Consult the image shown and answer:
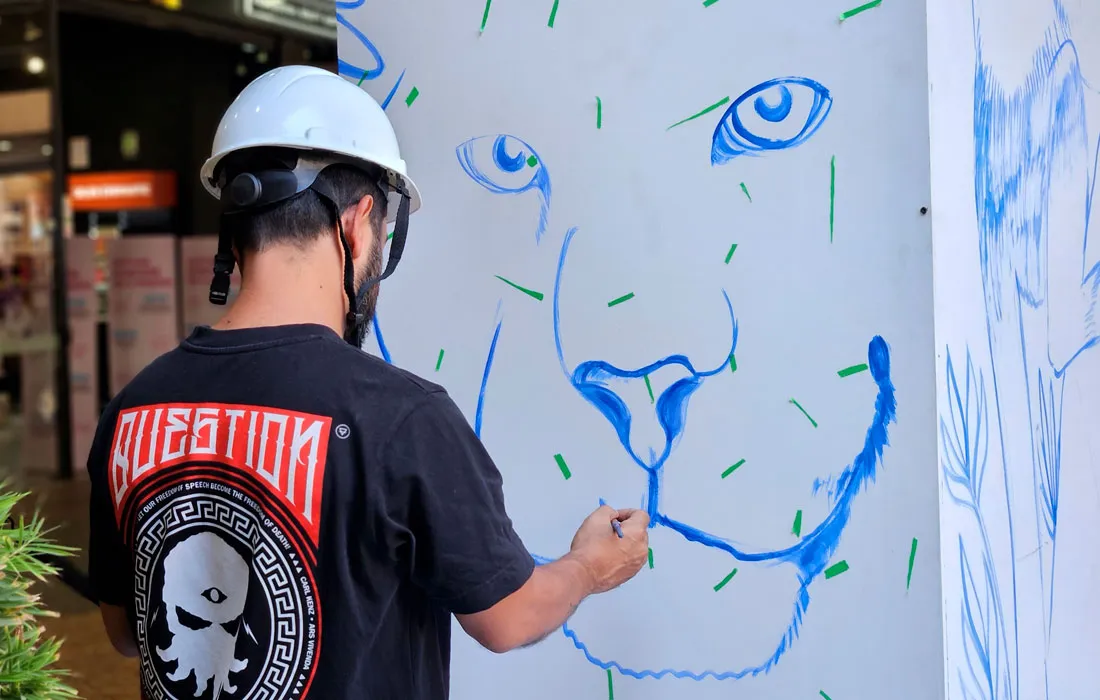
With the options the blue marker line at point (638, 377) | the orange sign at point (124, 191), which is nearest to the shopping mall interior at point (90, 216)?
the orange sign at point (124, 191)

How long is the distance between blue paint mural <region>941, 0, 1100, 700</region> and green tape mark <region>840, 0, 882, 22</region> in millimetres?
274

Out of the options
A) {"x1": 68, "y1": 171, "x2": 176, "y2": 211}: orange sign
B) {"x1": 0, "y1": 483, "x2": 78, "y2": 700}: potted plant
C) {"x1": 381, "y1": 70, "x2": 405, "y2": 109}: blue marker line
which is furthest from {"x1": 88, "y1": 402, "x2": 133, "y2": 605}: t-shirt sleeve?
{"x1": 68, "y1": 171, "x2": 176, "y2": 211}: orange sign

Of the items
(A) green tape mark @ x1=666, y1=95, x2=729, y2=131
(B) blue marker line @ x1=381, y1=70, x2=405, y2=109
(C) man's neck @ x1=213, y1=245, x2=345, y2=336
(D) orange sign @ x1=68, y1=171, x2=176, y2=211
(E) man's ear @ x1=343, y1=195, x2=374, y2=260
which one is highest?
(D) orange sign @ x1=68, y1=171, x2=176, y2=211

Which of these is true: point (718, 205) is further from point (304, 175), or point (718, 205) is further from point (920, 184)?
point (304, 175)

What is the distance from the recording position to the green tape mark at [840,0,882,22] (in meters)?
1.62

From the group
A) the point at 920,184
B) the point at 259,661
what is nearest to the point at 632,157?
the point at 920,184

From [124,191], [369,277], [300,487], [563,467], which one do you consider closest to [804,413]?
[563,467]

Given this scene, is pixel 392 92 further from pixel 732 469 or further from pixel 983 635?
pixel 983 635

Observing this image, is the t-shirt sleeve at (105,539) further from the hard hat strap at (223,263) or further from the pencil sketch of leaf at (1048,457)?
the pencil sketch of leaf at (1048,457)

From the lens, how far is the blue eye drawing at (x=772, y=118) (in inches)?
66.2

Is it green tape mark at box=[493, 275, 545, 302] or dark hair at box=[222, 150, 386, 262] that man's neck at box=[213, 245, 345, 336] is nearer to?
dark hair at box=[222, 150, 386, 262]

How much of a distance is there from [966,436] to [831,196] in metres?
0.43

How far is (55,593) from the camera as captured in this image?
17.9 feet

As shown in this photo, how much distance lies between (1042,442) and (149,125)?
8832 mm
